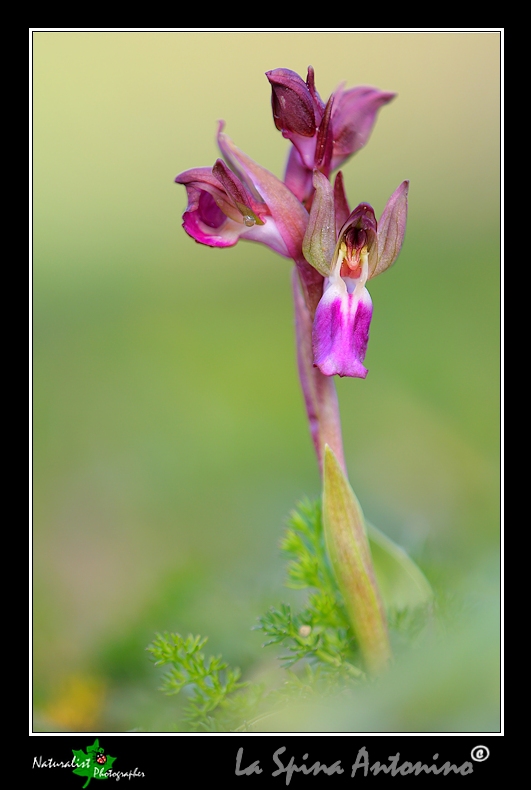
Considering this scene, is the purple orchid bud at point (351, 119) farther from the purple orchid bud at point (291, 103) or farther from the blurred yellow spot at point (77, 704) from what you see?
the blurred yellow spot at point (77, 704)

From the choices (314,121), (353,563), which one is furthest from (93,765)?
(314,121)

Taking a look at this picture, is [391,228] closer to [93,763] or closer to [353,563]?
[353,563]

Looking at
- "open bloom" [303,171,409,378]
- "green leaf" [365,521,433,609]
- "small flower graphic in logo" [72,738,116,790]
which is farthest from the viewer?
"green leaf" [365,521,433,609]

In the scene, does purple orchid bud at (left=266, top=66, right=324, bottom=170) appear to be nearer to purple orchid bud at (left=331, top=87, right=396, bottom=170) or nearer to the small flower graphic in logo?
purple orchid bud at (left=331, top=87, right=396, bottom=170)

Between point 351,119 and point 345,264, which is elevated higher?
point 351,119

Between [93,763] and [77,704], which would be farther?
[77,704]

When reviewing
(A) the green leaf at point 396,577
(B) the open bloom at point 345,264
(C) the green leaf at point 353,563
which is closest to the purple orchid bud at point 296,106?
(B) the open bloom at point 345,264

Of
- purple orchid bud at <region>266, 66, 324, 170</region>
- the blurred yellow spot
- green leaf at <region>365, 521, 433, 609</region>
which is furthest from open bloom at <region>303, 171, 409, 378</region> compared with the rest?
the blurred yellow spot
